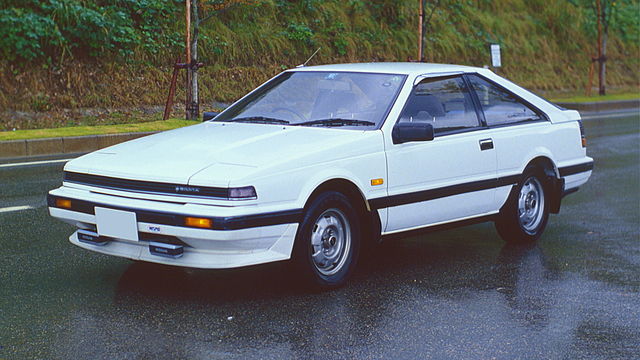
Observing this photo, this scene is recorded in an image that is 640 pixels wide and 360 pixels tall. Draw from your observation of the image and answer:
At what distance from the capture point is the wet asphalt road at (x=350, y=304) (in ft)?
14.6

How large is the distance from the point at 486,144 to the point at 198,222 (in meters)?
2.48

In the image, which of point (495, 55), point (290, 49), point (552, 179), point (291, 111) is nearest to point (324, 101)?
point (291, 111)

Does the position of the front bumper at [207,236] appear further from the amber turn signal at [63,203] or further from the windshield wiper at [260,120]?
the windshield wiper at [260,120]

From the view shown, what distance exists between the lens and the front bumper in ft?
15.8

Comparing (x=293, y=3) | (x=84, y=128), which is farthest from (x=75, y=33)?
(x=293, y=3)

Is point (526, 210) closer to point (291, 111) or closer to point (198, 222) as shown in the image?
point (291, 111)

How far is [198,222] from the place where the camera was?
4801 mm

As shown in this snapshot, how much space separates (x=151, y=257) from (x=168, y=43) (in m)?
13.1

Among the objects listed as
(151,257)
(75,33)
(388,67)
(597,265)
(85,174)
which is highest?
(75,33)

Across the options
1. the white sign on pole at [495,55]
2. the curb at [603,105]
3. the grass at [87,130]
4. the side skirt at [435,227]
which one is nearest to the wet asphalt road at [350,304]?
the side skirt at [435,227]

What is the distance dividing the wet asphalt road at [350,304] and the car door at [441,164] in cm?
40

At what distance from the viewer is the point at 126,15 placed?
1691 cm

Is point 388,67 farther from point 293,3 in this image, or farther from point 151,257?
point 293,3

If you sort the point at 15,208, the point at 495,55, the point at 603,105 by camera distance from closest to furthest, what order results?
1. the point at 15,208
2. the point at 495,55
3. the point at 603,105
